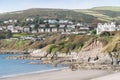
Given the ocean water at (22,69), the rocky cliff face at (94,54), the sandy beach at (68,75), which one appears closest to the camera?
the sandy beach at (68,75)

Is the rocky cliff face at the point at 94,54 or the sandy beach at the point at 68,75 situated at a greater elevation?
the sandy beach at the point at 68,75

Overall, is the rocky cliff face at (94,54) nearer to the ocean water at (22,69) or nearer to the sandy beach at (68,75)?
the ocean water at (22,69)

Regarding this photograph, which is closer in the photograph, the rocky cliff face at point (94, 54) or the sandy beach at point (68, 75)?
the sandy beach at point (68, 75)

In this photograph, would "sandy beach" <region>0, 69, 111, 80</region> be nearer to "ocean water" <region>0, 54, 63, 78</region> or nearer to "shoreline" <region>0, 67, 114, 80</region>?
"shoreline" <region>0, 67, 114, 80</region>

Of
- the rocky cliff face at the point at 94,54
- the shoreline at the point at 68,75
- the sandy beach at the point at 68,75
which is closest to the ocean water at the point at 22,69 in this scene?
the shoreline at the point at 68,75

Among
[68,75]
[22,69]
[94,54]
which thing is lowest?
[22,69]

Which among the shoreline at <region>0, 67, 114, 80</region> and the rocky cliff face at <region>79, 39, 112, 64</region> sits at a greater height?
the shoreline at <region>0, 67, 114, 80</region>

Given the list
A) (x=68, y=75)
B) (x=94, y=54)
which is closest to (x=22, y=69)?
(x=68, y=75)

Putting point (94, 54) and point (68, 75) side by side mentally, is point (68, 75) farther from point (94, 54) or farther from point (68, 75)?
point (94, 54)

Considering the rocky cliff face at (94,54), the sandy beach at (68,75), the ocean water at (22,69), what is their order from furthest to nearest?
the rocky cliff face at (94,54) → the ocean water at (22,69) → the sandy beach at (68,75)

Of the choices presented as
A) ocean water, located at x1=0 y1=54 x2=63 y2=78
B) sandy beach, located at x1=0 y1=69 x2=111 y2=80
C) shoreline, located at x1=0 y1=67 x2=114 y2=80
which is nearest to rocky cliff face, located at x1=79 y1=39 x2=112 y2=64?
ocean water, located at x1=0 y1=54 x2=63 y2=78

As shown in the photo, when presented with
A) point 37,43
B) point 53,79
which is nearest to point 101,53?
point 53,79
